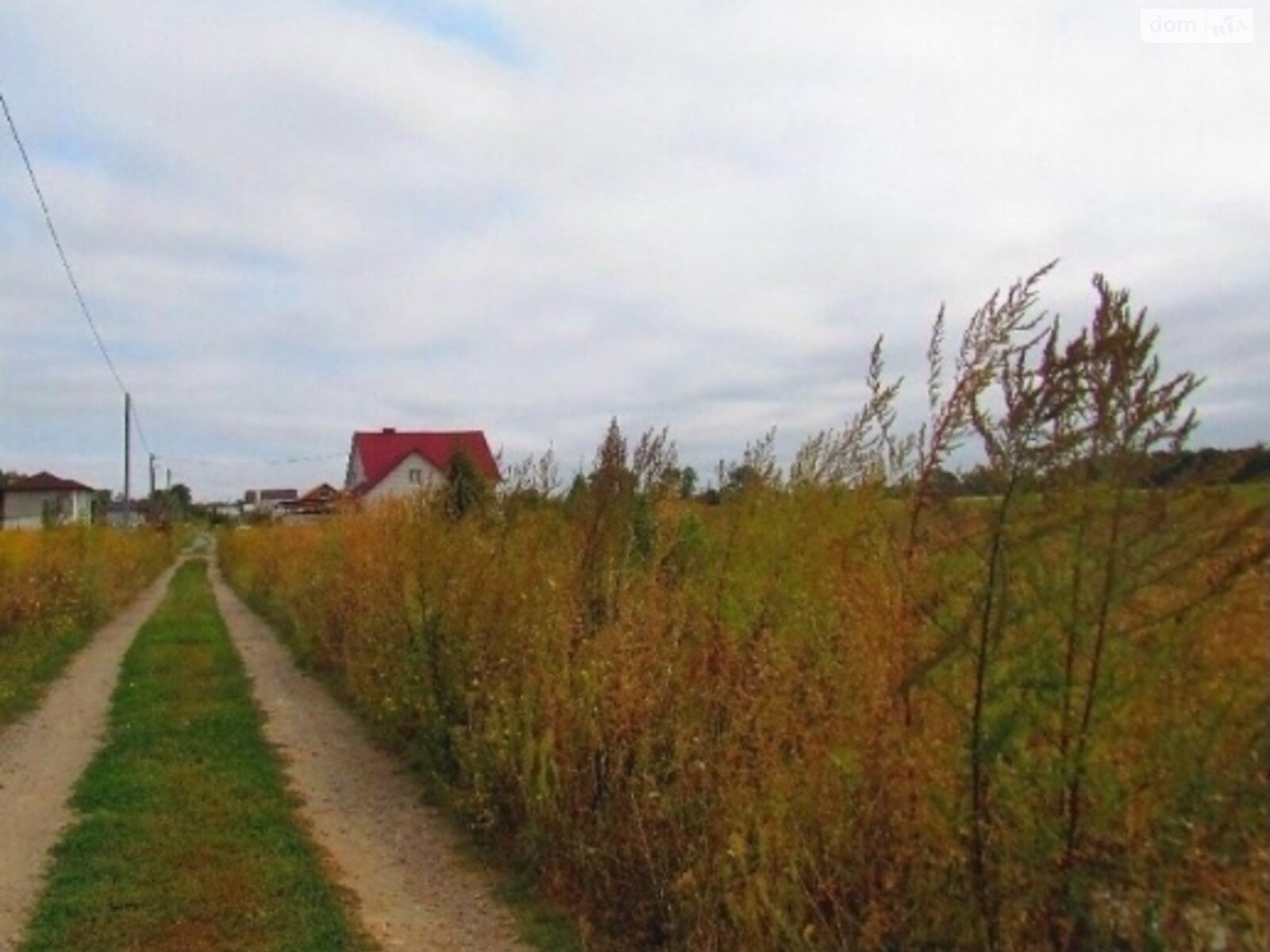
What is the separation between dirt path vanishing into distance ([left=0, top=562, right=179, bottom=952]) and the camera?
6.71 metres

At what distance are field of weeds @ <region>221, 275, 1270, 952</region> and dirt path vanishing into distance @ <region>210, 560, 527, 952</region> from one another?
382 millimetres

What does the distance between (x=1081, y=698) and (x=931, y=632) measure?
24.0 inches

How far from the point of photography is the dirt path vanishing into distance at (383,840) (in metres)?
6.17

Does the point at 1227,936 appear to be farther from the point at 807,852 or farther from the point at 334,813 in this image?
the point at 334,813

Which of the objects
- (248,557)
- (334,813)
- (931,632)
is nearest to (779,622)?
(931,632)

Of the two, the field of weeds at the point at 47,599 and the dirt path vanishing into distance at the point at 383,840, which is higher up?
the field of weeds at the point at 47,599

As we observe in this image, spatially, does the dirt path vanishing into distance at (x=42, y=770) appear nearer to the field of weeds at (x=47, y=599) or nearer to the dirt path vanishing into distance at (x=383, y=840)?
the field of weeds at (x=47, y=599)

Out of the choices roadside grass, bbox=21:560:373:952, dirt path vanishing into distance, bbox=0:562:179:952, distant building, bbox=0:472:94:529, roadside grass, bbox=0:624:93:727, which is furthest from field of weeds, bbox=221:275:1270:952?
distant building, bbox=0:472:94:529

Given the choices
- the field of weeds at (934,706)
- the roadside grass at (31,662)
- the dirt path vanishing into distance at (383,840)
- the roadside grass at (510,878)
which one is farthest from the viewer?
the roadside grass at (31,662)

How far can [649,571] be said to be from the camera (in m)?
7.60

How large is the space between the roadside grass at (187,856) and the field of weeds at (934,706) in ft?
3.87

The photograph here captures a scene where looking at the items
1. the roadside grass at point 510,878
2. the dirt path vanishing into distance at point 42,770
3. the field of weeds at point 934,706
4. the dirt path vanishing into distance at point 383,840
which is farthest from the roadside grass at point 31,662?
the field of weeds at point 934,706

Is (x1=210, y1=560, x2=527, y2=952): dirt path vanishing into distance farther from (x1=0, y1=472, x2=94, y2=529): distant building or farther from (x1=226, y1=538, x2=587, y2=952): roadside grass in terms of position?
(x1=0, y1=472, x2=94, y2=529): distant building

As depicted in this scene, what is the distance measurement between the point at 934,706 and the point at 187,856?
461 cm
